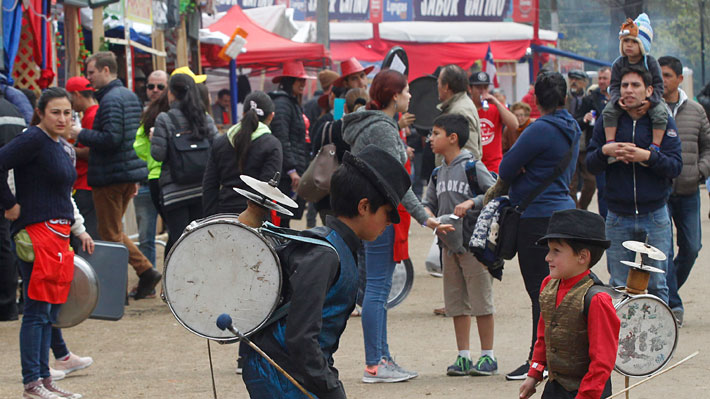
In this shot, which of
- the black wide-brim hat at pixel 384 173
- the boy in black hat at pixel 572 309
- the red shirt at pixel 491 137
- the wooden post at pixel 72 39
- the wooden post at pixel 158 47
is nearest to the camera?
the black wide-brim hat at pixel 384 173

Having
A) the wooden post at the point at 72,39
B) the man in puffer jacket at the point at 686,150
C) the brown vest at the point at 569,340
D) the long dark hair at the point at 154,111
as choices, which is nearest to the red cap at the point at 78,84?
the long dark hair at the point at 154,111

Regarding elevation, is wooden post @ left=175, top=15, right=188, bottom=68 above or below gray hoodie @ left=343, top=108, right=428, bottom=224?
below

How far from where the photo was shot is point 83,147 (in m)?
8.94

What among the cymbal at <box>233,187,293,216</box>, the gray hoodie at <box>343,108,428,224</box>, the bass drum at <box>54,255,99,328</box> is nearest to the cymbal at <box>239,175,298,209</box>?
the cymbal at <box>233,187,293,216</box>

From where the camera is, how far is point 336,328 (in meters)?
3.25

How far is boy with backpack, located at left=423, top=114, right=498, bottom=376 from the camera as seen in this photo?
20.8 ft

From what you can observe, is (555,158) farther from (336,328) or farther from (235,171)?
(336,328)

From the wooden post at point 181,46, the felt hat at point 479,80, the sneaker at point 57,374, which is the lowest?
the sneaker at point 57,374

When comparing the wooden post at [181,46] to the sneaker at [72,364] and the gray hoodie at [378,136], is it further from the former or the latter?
the gray hoodie at [378,136]

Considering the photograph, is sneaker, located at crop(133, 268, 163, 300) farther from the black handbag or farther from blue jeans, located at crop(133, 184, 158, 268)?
the black handbag

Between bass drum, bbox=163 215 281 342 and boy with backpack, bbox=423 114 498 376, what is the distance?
3.25 meters

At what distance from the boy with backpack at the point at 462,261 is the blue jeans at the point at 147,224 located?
408cm

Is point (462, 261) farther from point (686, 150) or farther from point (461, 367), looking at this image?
point (686, 150)

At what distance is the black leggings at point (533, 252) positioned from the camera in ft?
19.3
